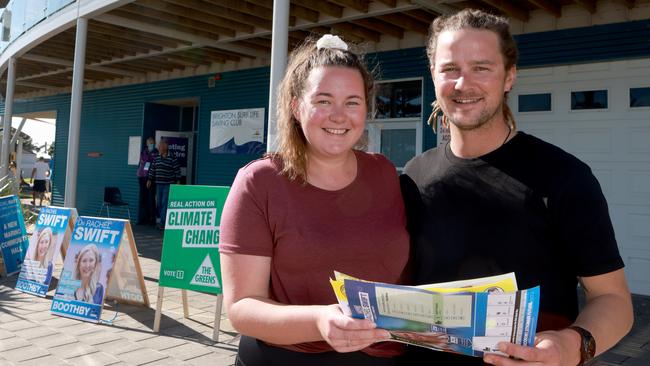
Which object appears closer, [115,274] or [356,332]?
[356,332]

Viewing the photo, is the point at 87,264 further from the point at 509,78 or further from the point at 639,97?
the point at 639,97

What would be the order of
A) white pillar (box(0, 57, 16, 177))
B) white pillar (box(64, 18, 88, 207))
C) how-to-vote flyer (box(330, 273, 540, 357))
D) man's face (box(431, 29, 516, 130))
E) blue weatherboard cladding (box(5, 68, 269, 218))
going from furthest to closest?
white pillar (box(0, 57, 16, 177)), blue weatherboard cladding (box(5, 68, 269, 218)), white pillar (box(64, 18, 88, 207)), man's face (box(431, 29, 516, 130)), how-to-vote flyer (box(330, 273, 540, 357))

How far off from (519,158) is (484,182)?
0.14m

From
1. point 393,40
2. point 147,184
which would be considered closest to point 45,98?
point 147,184

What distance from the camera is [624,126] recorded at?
6.72m

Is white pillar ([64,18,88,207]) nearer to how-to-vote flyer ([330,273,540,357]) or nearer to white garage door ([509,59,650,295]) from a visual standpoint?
white garage door ([509,59,650,295])

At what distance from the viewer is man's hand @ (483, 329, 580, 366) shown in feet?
4.00

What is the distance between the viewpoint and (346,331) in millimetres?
1346

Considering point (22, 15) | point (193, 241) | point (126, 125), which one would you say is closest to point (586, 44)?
point (193, 241)

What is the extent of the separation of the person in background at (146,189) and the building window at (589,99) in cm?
893

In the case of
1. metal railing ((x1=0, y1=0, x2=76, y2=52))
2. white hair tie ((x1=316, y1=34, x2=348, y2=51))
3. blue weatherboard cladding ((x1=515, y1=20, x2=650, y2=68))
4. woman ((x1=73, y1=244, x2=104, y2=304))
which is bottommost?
woman ((x1=73, y1=244, x2=104, y2=304))

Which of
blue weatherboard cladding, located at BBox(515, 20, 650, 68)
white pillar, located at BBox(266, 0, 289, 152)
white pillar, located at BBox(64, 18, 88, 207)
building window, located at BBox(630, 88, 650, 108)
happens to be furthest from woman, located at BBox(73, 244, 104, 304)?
building window, located at BBox(630, 88, 650, 108)

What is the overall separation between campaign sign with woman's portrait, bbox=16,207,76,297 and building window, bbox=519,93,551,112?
6.20 meters

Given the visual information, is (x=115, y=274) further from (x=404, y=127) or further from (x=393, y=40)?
(x=393, y=40)
